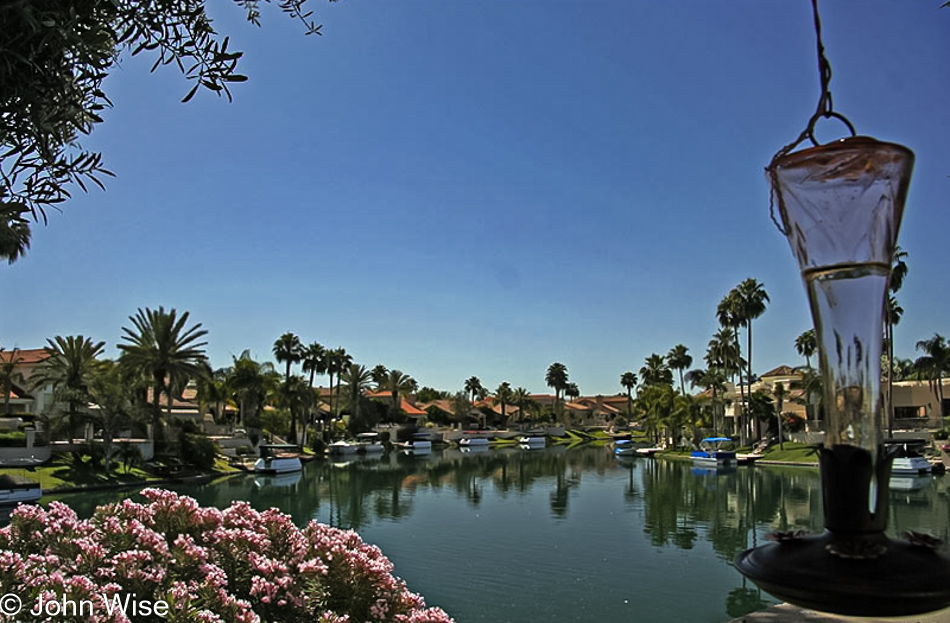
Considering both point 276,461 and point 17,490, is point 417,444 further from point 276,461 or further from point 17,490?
point 17,490

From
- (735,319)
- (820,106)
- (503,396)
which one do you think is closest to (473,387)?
(503,396)

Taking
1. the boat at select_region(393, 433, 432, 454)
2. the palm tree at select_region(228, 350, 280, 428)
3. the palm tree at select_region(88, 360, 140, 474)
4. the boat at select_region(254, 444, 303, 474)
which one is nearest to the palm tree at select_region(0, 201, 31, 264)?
the palm tree at select_region(88, 360, 140, 474)

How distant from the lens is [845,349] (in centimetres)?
181

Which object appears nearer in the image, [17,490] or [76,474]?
[17,490]

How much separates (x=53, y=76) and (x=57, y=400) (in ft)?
162

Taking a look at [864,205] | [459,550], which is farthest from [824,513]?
[459,550]

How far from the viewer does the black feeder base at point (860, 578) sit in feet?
4.91

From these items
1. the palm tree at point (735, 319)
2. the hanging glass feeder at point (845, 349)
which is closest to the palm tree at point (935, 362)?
the palm tree at point (735, 319)

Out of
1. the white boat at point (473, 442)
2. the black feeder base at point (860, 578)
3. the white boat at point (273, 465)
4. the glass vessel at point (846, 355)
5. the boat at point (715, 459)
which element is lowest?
the white boat at point (473, 442)

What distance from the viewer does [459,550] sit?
24000mm

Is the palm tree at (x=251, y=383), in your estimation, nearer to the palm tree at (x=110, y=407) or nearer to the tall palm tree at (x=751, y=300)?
the palm tree at (x=110, y=407)

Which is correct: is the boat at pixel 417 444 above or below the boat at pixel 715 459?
below

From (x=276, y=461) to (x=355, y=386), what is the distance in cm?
3978

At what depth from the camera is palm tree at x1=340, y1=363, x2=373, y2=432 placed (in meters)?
86.8
